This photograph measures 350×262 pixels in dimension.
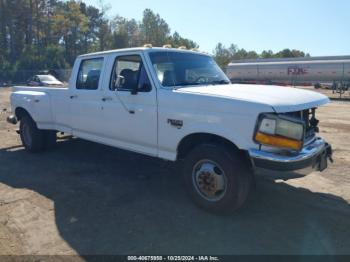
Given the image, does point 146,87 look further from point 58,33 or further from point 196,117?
point 58,33

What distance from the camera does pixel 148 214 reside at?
460 cm

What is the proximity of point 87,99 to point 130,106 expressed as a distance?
1.21 m

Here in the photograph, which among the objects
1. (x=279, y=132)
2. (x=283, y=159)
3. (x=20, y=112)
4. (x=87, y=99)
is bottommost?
(x=283, y=159)

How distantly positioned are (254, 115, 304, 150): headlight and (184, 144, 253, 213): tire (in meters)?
0.46

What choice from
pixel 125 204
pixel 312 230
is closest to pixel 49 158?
pixel 125 204

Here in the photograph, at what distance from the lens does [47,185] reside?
5738mm

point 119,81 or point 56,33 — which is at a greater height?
point 56,33

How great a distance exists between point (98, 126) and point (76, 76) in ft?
3.91

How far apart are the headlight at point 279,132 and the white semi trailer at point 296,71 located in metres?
28.3

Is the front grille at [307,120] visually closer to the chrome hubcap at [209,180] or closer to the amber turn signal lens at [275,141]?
the amber turn signal lens at [275,141]

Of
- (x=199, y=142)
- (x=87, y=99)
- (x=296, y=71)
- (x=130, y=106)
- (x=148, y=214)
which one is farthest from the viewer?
(x=296, y=71)

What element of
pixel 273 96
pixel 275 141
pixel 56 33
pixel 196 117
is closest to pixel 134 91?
pixel 196 117

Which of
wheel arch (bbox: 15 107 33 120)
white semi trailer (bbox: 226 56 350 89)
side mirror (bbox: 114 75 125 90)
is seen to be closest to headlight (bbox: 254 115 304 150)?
side mirror (bbox: 114 75 125 90)

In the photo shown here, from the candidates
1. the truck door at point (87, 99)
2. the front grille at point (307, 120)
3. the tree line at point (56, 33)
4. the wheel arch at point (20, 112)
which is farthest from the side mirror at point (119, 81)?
the tree line at point (56, 33)
